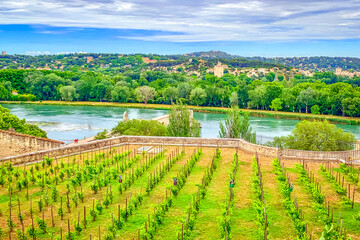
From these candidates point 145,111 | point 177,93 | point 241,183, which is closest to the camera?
point 241,183

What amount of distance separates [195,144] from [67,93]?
192 feet

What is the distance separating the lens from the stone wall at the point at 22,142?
19.9 m

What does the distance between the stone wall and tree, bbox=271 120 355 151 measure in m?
17.0

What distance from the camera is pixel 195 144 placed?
21938mm

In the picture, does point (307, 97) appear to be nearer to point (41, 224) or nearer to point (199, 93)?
point (199, 93)

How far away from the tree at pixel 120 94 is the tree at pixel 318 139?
47.2 m

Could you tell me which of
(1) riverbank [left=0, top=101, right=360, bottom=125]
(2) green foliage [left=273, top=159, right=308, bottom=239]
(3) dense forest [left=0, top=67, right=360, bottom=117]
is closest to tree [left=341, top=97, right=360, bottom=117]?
(3) dense forest [left=0, top=67, right=360, bottom=117]

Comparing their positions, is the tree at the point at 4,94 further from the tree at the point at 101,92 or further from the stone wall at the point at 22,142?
the stone wall at the point at 22,142

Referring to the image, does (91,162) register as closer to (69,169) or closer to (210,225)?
(69,169)

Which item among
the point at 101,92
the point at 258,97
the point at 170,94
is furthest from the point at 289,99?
the point at 101,92

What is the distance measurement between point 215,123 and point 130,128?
2697cm

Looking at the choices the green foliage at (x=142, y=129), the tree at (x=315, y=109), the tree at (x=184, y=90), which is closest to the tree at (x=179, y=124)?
the green foliage at (x=142, y=129)

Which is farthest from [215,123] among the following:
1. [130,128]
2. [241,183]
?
[241,183]

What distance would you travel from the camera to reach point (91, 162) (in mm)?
18141
